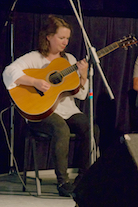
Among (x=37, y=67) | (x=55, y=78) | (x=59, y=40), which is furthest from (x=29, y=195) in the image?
(x=59, y=40)

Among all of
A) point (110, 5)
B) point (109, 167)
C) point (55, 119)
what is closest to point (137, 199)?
point (109, 167)

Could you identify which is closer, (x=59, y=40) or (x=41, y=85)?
(x=41, y=85)

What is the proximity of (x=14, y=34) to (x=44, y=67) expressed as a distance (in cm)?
74

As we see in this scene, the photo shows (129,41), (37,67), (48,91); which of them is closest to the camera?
(129,41)

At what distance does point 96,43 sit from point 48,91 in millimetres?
1186

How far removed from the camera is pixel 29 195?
2311mm

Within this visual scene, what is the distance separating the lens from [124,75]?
3465mm

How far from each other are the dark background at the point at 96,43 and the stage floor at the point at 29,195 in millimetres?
358

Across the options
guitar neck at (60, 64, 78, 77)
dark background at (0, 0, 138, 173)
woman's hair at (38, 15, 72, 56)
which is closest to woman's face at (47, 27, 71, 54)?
woman's hair at (38, 15, 72, 56)

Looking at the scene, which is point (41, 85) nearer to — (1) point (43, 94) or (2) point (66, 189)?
(1) point (43, 94)

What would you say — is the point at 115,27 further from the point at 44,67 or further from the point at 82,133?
the point at 82,133

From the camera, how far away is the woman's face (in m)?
2.62

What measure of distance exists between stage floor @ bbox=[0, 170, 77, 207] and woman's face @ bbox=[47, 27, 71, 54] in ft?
4.07

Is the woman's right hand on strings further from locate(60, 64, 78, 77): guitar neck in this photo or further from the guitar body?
locate(60, 64, 78, 77): guitar neck
